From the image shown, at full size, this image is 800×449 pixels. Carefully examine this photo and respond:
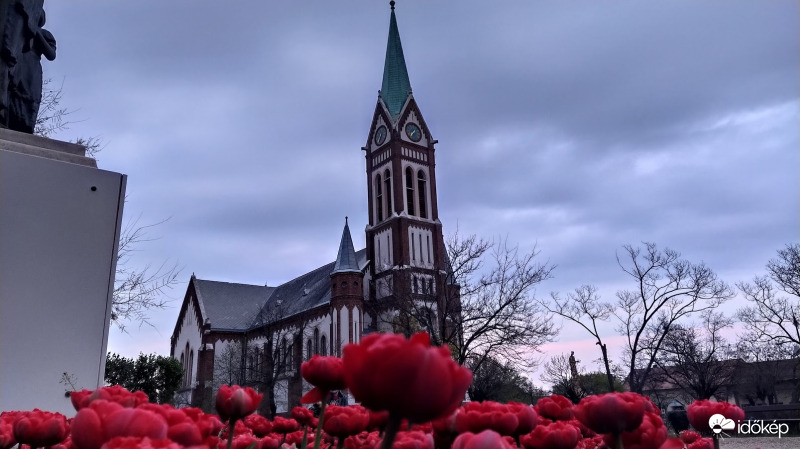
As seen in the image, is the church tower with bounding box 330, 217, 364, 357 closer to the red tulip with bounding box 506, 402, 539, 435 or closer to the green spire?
the green spire

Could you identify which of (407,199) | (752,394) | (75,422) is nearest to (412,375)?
(75,422)

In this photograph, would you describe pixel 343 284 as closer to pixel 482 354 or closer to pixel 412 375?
pixel 482 354

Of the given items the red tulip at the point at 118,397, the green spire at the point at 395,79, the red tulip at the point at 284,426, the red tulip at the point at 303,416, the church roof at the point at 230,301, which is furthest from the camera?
the church roof at the point at 230,301

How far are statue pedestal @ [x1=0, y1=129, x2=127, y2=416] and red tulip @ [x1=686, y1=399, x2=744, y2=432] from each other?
3.57 m

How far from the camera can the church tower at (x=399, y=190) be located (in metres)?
37.1

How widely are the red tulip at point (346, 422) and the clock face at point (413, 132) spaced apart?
132ft

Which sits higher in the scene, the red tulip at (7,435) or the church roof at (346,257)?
the church roof at (346,257)

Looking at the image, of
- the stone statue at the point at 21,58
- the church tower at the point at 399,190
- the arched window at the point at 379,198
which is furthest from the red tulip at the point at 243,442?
the arched window at the point at 379,198

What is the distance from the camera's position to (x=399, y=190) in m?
38.7

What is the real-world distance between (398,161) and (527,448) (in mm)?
38531

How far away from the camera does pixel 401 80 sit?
4428 centimetres

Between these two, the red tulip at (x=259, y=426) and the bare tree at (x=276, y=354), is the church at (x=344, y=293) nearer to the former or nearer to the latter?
the bare tree at (x=276, y=354)

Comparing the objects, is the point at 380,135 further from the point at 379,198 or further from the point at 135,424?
the point at 135,424

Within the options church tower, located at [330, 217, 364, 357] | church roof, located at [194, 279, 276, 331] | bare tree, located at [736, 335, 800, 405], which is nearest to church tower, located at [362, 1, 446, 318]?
church tower, located at [330, 217, 364, 357]
